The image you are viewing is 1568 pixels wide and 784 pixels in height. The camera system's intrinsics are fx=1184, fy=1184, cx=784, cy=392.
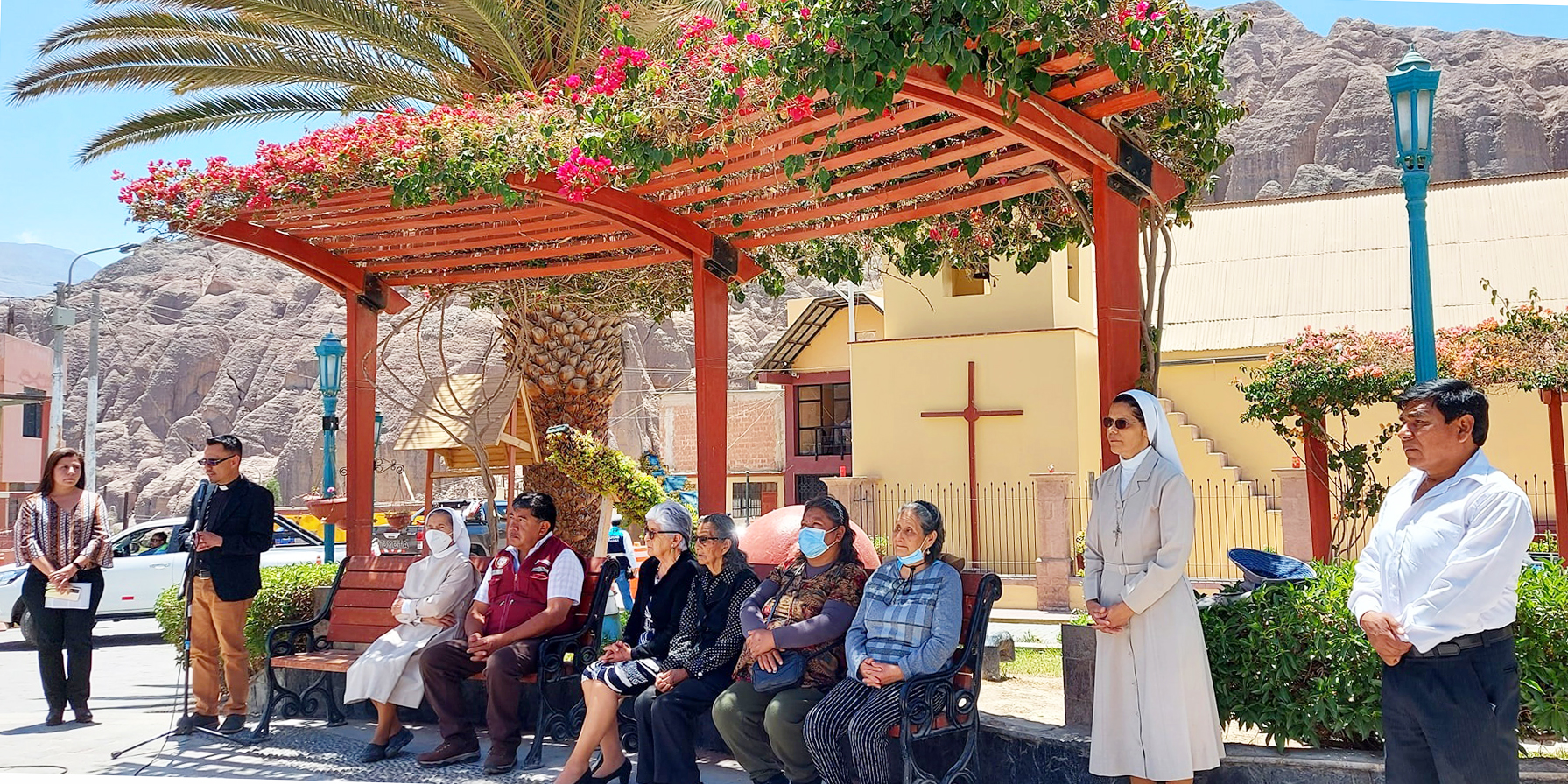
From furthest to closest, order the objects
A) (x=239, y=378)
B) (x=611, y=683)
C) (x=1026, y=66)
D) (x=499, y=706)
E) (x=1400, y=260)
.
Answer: (x=239, y=378)
(x=1400, y=260)
(x=499, y=706)
(x=611, y=683)
(x=1026, y=66)

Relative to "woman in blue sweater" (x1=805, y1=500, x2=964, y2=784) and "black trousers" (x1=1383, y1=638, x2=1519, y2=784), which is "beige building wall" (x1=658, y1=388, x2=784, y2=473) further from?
"black trousers" (x1=1383, y1=638, x2=1519, y2=784)

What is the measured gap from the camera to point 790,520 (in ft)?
25.1

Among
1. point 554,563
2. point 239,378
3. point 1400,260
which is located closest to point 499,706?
point 554,563

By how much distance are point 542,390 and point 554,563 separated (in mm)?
4923

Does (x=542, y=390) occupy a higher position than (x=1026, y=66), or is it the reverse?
(x=1026, y=66)

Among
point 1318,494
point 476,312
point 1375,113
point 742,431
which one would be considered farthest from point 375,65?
point 1375,113

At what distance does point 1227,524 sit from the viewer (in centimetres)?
2039

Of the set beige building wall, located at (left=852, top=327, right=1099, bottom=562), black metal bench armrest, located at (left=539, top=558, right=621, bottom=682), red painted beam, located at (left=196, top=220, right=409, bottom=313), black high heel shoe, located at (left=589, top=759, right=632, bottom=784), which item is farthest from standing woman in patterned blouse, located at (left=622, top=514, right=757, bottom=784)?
beige building wall, located at (left=852, top=327, right=1099, bottom=562)

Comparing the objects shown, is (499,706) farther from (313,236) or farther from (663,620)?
(313,236)

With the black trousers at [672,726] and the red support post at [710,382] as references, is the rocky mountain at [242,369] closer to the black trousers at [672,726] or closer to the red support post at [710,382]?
the red support post at [710,382]


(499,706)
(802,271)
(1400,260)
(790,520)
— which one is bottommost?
(499,706)

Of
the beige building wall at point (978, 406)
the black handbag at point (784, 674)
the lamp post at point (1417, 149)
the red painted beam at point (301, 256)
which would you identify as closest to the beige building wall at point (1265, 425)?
the beige building wall at point (978, 406)

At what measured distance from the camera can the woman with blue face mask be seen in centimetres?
548

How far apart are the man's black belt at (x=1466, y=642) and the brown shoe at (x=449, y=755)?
16.5ft
